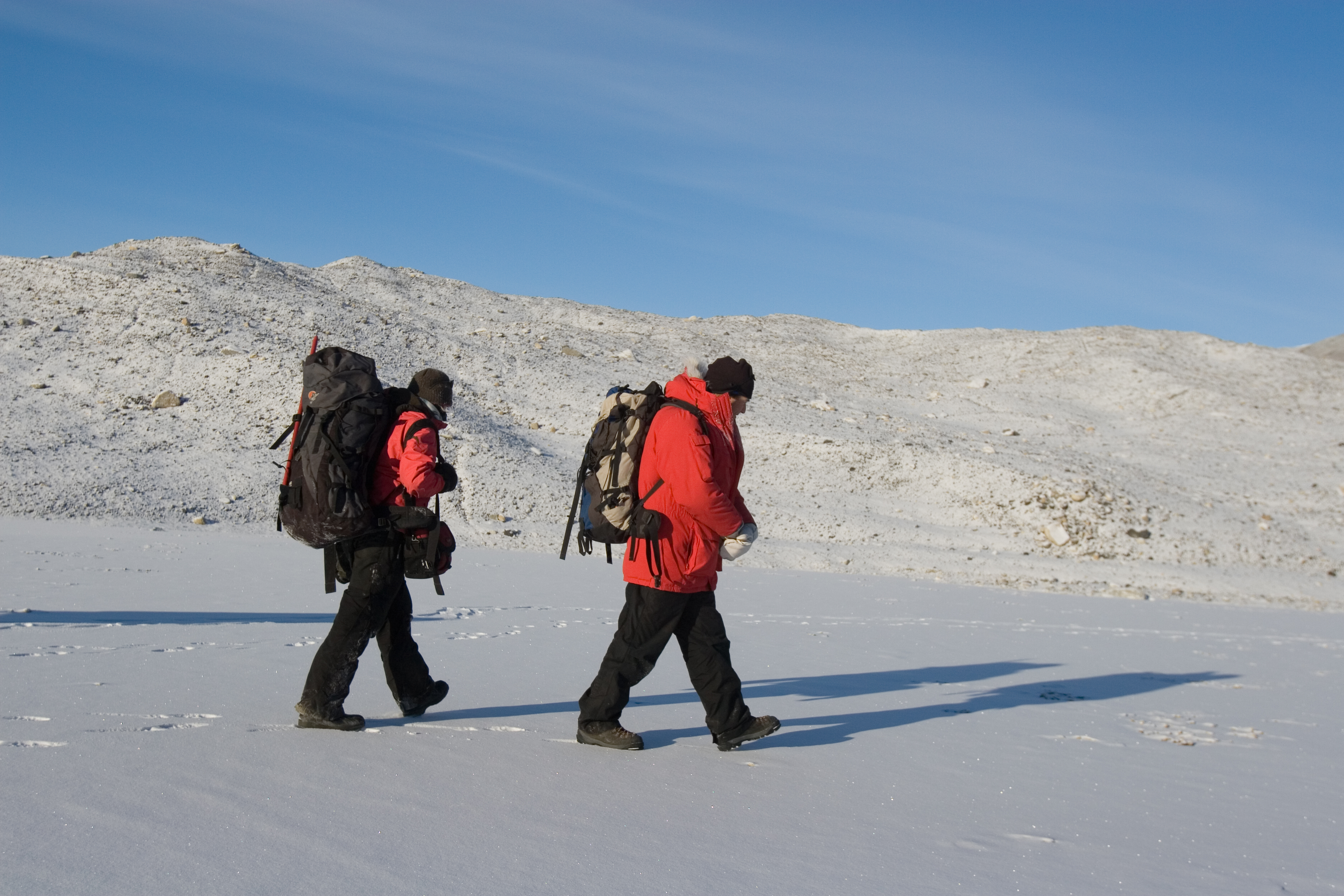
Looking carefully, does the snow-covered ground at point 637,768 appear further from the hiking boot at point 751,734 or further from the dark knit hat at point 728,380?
the dark knit hat at point 728,380

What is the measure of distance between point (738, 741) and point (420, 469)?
2.03m

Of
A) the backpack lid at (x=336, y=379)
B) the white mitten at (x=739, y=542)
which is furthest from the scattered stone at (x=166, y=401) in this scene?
the white mitten at (x=739, y=542)

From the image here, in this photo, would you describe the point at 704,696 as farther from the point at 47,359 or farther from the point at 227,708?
the point at 47,359

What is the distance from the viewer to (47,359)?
22250mm

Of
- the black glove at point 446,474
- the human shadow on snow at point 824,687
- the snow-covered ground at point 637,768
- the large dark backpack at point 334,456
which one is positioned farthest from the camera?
the human shadow on snow at point 824,687

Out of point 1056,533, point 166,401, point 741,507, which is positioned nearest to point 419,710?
point 741,507

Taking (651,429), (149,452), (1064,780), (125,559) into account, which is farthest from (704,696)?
(149,452)

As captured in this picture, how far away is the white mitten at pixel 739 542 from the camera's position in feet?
16.2

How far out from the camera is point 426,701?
17.3 feet

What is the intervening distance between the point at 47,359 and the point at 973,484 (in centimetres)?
2035

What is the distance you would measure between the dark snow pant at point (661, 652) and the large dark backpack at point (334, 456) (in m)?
1.33

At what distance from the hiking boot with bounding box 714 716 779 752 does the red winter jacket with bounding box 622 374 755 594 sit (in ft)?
2.31

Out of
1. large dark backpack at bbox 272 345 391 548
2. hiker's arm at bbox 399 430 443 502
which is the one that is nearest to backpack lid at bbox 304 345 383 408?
large dark backpack at bbox 272 345 391 548

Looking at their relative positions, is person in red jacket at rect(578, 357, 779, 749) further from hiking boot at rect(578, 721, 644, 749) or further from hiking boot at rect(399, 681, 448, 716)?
hiking boot at rect(399, 681, 448, 716)
